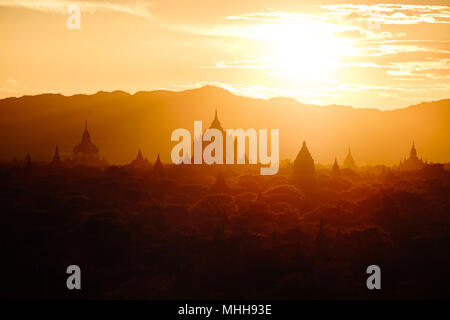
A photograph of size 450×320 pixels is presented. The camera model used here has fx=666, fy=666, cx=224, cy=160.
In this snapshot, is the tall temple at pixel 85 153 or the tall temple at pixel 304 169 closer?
the tall temple at pixel 304 169

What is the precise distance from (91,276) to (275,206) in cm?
3652

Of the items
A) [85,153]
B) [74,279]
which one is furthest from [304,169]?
[74,279]

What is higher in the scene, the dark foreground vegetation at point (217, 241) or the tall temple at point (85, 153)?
the tall temple at point (85, 153)

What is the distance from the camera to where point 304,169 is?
94.0m

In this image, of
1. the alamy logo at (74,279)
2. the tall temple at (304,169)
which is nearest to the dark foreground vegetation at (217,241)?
the alamy logo at (74,279)

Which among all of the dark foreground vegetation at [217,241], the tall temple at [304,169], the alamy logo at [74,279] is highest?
the tall temple at [304,169]

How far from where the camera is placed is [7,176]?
99.1 meters

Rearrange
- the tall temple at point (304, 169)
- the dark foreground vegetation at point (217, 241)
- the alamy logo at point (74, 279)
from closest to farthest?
1. the alamy logo at point (74, 279)
2. the dark foreground vegetation at point (217, 241)
3. the tall temple at point (304, 169)

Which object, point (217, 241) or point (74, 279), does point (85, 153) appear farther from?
point (74, 279)

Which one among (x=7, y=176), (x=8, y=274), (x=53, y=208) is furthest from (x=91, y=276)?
(x=7, y=176)

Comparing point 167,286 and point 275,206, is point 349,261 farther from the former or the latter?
point 275,206

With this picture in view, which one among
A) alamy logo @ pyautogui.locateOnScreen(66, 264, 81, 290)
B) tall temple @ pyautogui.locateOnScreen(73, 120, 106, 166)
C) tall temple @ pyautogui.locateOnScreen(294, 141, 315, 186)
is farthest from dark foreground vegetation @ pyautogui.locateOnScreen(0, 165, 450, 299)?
tall temple @ pyautogui.locateOnScreen(73, 120, 106, 166)

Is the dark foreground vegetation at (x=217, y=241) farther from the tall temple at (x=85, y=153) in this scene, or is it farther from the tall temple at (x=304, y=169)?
the tall temple at (x=85, y=153)

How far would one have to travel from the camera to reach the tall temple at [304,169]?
93250 millimetres
